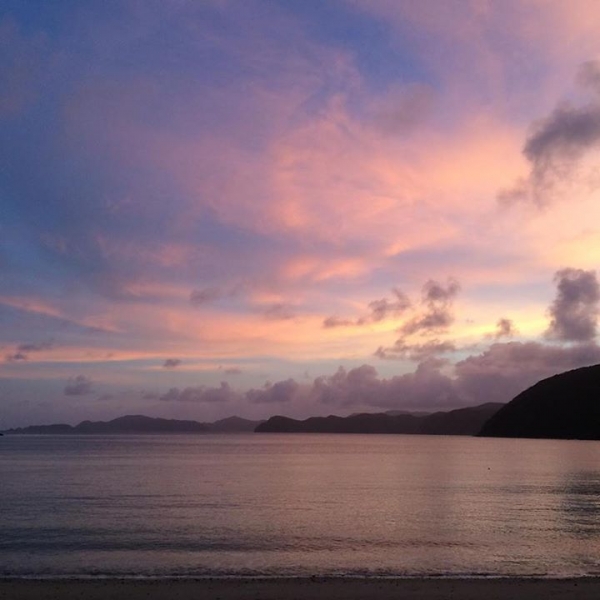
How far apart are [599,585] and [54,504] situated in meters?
48.1

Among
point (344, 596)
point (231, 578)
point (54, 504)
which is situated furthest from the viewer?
point (54, 504)

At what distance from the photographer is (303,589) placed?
26188mm

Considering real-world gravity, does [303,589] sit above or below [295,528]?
above

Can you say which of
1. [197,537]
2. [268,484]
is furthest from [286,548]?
[268,484]

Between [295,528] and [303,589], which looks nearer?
[303,589]

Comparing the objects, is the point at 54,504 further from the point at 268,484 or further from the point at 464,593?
the point at 464,593

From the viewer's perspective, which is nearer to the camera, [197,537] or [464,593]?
[464,593]

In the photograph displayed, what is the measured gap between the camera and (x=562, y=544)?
40.1 metres

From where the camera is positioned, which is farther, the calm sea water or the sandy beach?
the calm sea water

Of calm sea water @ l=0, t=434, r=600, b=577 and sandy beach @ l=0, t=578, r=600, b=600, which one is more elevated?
sandy beach @ l=0, t=578, r=600, b=600

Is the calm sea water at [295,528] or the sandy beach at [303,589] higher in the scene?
the sandy beach at [303,589]

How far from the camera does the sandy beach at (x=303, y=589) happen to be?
2505 centimetres

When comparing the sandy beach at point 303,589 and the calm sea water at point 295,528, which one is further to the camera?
the calm sea water at point 295,528

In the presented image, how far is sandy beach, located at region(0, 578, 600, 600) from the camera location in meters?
25.0
